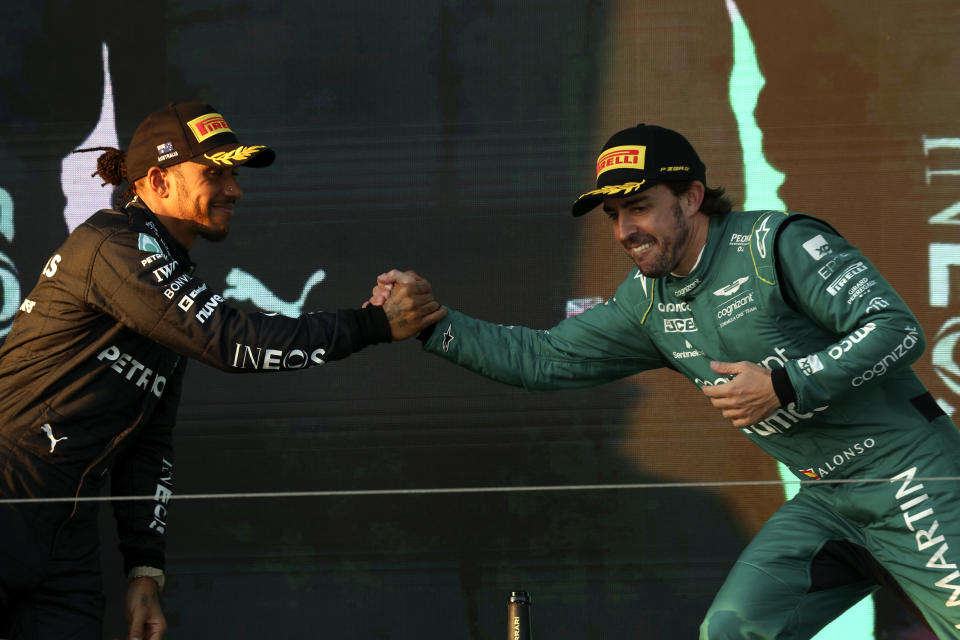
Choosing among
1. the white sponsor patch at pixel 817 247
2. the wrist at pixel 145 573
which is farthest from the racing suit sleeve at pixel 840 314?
the wrist at pixel 145 573

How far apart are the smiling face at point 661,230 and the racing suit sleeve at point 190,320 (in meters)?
0.64

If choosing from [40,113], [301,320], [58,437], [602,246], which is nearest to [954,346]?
[602,246]

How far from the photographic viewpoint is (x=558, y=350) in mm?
2414

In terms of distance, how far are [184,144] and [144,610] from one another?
983mm

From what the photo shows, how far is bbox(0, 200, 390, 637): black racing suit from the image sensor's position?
2.03 m

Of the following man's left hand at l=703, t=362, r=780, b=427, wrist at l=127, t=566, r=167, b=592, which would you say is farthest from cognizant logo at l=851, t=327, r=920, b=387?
wrist at l=127, t=566, r=167, b=592

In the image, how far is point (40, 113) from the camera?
3051 millimetres

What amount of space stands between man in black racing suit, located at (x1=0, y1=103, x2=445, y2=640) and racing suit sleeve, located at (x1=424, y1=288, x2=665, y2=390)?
235mm

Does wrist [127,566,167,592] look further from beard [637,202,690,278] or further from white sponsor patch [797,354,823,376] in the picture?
white sponsor patch [797,354,823,376]

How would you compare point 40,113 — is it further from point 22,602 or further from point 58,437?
point 22,602

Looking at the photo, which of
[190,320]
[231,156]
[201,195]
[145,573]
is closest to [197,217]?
[201,195]

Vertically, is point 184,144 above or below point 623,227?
above

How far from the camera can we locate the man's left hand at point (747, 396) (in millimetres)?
1938

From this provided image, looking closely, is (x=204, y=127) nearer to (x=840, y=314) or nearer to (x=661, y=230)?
(x=661, y=230)
